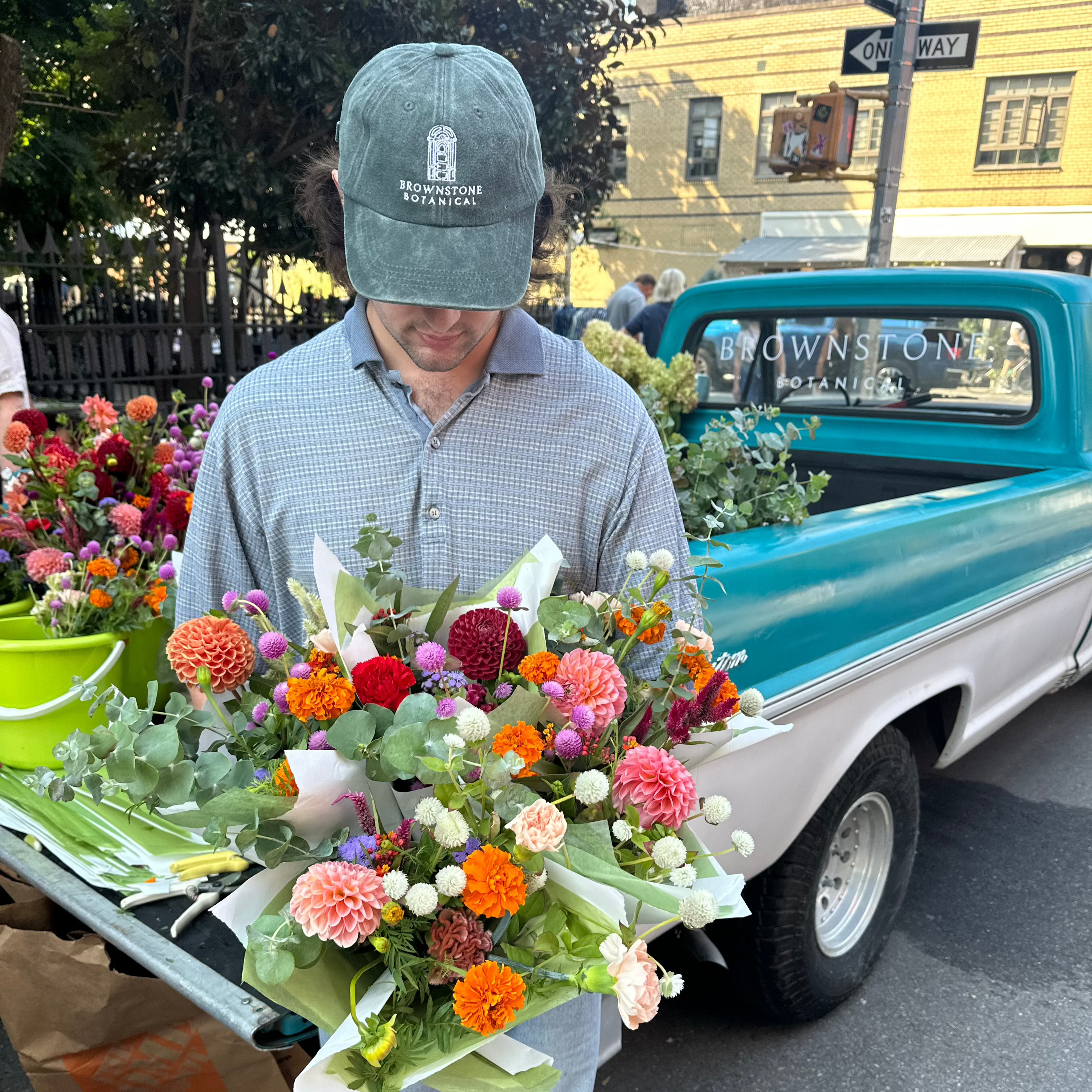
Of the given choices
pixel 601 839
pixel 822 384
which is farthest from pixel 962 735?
pixel 601 839

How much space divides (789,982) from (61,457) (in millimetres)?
2068

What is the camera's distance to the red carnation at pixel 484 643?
3.51 ft

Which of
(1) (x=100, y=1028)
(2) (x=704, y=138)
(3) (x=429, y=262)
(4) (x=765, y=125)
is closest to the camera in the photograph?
(3) (x=429, y=262)

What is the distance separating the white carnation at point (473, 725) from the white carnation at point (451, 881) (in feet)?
0.41

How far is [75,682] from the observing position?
118 centimetres

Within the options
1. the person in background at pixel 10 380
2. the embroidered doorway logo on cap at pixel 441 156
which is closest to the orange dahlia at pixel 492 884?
the embroidered doorway logo on cap at pixel 441 156

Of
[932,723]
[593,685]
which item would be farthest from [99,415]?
[932,723]

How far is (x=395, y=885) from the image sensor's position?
0.92 m

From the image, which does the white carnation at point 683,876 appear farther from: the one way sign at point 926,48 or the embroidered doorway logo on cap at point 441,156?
the one way sign at point 926,48

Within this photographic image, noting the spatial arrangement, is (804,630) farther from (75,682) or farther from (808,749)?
(75,682)

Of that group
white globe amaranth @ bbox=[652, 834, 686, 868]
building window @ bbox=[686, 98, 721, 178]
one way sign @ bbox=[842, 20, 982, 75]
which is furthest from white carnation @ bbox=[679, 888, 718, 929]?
building window @ bbox=[686, 98, 721, 178]

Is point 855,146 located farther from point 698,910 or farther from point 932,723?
point 698,910

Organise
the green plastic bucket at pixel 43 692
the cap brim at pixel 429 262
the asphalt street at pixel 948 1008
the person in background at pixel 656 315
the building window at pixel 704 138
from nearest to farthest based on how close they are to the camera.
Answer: the cap brim at pixel 429 262 < the green plastic bucket at pixel 43 692 < the asphalt street at pixel 948 1008 < the person in background at pixel 656 315 < the building window at pixel 704 138

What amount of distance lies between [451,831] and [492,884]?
64 mm
